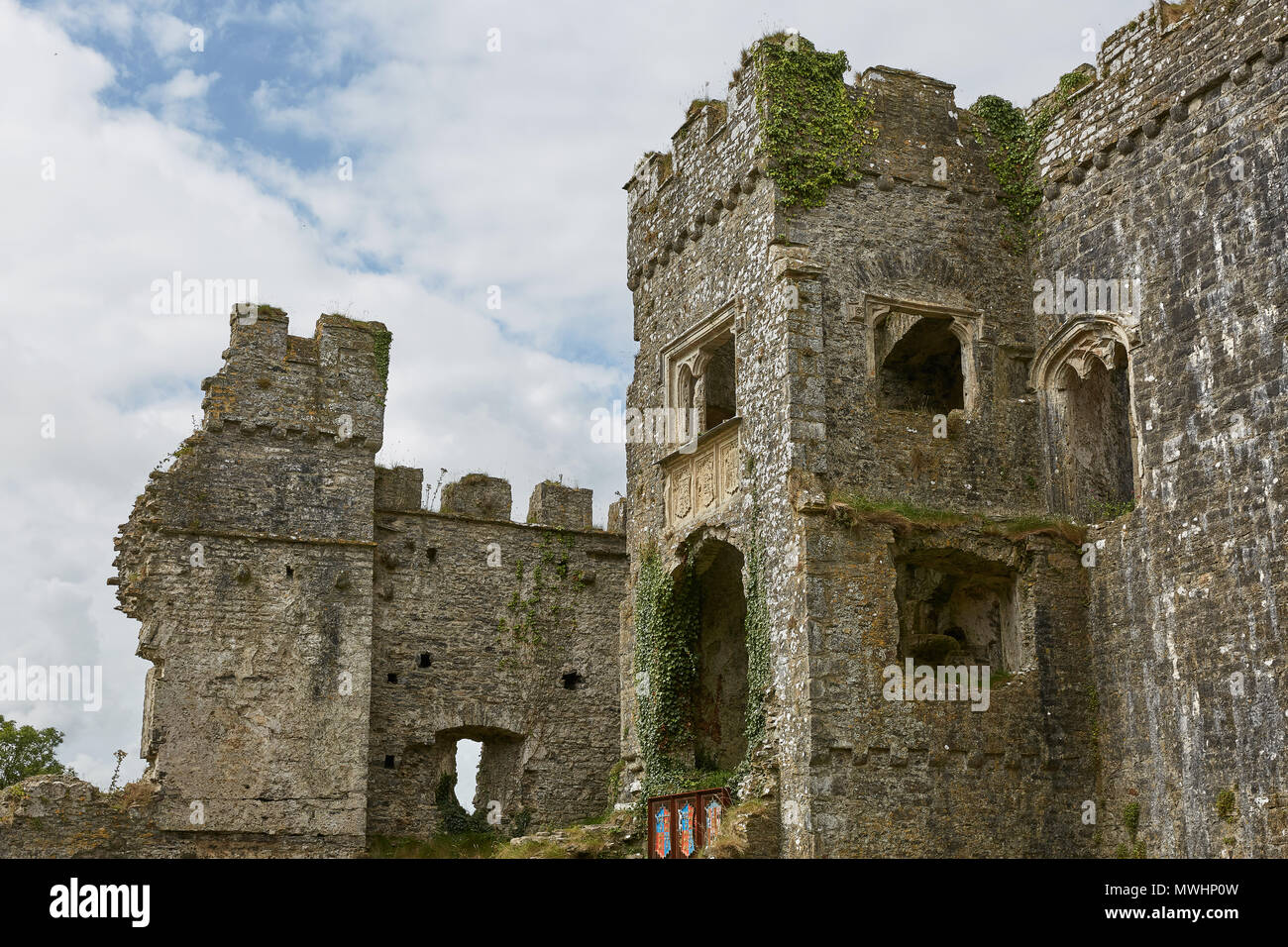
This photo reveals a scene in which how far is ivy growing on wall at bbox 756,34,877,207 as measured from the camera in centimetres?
1741

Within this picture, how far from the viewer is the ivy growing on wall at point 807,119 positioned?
1741cm

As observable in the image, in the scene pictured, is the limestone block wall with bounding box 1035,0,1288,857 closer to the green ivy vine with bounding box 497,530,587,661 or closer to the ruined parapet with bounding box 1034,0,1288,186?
the ruined parapet with bounding box 1034,0,1288,186

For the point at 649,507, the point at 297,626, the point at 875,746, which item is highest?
the point at 649,507

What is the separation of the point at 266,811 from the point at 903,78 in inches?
508

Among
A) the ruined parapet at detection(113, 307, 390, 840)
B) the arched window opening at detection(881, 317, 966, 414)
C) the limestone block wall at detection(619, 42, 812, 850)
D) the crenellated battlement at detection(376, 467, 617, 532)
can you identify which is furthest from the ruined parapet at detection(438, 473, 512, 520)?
the arched window opening at detection(881, 317, 966, 414)

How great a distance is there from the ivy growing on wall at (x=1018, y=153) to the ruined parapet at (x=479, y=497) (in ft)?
31.5

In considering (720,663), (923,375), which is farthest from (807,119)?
(720,663)

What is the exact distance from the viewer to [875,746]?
15.2m

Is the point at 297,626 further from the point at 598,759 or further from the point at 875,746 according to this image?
the point at 875,746

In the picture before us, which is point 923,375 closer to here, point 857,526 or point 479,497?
point 857,526

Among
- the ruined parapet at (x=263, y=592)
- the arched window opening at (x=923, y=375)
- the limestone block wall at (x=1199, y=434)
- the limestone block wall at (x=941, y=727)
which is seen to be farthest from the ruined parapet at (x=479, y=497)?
the limestone block wall at (x=1199, y=434)

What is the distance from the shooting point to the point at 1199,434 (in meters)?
14.6

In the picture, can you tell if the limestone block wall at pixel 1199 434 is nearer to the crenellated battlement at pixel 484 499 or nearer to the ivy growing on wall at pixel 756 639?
the ivy growing on wall at pixel 756 639
